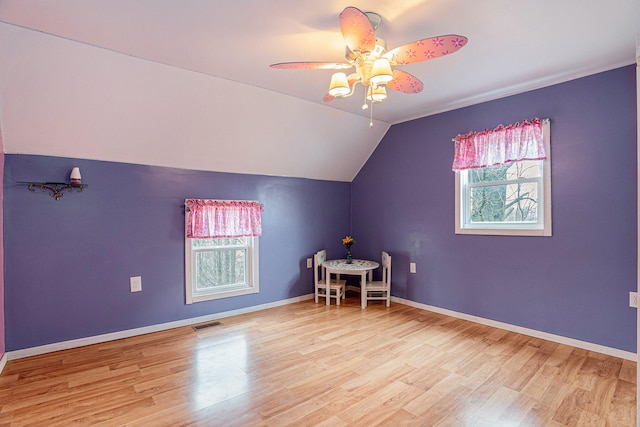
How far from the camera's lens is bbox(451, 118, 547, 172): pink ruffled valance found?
3.18m

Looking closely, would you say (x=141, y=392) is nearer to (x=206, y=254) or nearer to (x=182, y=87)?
(x=206, y=254)

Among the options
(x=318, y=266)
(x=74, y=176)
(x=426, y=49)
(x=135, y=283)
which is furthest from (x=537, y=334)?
(x=74, y=176)

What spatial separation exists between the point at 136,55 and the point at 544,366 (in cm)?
404

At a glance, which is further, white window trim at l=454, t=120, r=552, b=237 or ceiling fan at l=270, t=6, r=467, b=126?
white window trim at l=454, t=120, r=552, b=237

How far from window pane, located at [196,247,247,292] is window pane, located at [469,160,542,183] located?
2947mm

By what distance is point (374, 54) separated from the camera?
2.08 metres

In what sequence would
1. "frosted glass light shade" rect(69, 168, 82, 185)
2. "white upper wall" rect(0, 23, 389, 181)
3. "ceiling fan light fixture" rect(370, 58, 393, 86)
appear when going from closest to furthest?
"ceiling fan light fixture" rect(370, 58, 393, 86)
"white upper wall" rect(0, 23, 389, 181)
"frosted glass light shade" rect(69, 168, 82, 185)

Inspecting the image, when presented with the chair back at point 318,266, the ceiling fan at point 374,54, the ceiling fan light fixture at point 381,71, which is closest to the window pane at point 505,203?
the ceiling fan at point 374,54

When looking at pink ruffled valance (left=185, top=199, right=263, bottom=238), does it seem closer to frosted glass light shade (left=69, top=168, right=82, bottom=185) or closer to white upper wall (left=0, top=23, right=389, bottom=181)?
white upper wall (left=0, top=23, right=389, bottom=181)

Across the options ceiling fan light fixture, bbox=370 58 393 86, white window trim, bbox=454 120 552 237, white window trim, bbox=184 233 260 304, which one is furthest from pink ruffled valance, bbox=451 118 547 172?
white window trim, bbox=184 233 260 304

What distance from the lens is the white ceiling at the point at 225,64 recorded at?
2.00 metres

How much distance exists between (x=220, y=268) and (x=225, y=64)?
233 centimetres

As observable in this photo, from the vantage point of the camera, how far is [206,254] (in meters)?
3.91

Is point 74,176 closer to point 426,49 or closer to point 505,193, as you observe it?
point 426,49
